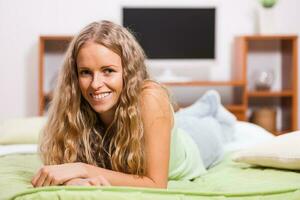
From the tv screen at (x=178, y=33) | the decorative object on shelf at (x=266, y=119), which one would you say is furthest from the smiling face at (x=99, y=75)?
the decorative object on shelf at (x=266, y=119)

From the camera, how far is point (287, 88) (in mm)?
4148

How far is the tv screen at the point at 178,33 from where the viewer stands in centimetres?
396

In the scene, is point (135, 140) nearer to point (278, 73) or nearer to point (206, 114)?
point (206, 114)

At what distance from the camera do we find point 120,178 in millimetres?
1322

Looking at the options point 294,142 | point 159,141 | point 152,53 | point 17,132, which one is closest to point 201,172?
point 294,142

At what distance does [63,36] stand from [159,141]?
260 centimetres

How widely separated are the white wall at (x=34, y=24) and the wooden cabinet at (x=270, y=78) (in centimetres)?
22

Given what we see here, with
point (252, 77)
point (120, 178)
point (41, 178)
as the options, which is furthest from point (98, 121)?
point (252, 77)

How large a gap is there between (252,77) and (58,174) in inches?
128

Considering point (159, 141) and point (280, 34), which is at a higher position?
point (280, 34)

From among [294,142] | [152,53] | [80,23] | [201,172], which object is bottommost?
[201,172]

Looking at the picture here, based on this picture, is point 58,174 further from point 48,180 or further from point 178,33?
point 178,33

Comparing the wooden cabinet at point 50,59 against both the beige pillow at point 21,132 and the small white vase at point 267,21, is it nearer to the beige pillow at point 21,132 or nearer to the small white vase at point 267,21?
the beige pillow at point 21,132

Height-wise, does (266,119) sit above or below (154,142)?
below
